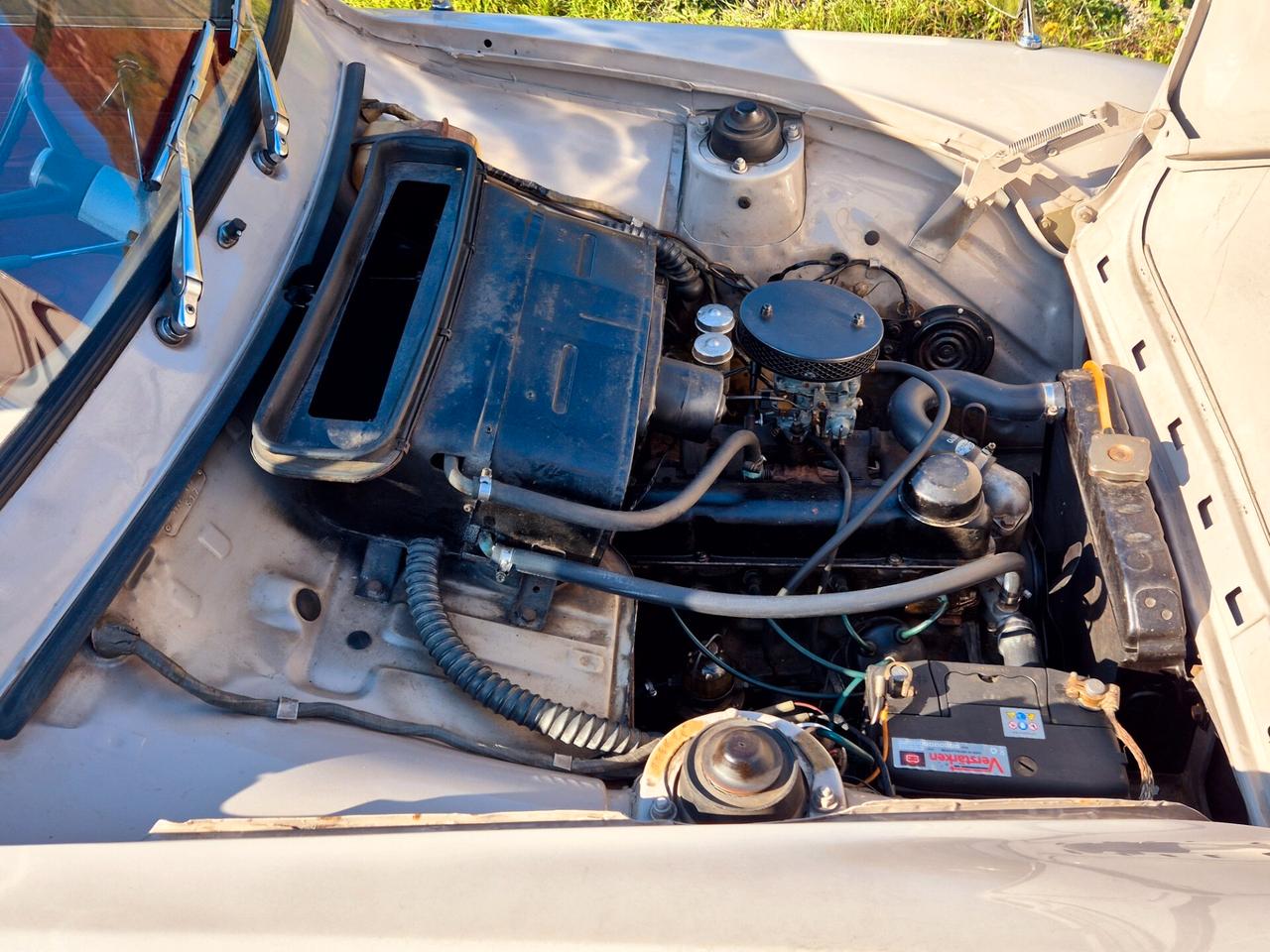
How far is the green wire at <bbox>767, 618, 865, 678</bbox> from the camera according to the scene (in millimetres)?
1711

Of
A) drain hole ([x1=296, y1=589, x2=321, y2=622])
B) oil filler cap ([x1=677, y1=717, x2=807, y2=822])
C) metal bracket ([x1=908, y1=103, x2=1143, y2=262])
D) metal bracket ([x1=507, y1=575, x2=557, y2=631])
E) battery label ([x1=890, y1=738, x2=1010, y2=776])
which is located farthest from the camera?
metal bracket ([x1=908, y1=103, x2=1143, y2=262])

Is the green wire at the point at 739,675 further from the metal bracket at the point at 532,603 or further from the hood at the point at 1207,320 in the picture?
the hood at the point at 1207,320

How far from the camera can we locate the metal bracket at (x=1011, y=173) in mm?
2240

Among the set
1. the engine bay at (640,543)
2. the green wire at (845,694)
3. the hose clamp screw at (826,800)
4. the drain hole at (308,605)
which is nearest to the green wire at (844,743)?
the engine bay at (640,543)

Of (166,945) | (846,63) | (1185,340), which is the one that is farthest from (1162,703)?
(846,63)

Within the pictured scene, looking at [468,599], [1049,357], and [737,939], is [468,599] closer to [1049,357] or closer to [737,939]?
[737,939]

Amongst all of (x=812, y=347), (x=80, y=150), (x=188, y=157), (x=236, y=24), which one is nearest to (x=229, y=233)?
(x=188, y=157)

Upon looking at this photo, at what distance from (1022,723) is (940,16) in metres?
3.81

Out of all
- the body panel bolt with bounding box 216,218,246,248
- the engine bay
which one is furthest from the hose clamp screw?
the body panel bolt with bounding box 216,218,246,248

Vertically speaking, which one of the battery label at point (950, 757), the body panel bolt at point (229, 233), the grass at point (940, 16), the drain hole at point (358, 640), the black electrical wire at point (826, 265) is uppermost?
the grass at point (940, 16)

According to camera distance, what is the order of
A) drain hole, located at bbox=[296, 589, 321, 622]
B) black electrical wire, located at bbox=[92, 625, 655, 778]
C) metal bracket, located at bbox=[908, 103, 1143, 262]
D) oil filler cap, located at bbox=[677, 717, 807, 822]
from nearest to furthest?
oil filler cap, located at bbox=[677, 717, 807, 822] < black electrical wire, located at bbox=[92, 625, 655, 778] < drain hole, located at bbox=[296, 589, 321, 622] < metal bracket, located at bbox=[908, 103, 1143, 262]

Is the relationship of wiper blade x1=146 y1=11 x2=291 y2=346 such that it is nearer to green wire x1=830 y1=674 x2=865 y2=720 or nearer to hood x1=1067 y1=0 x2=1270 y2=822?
green wire x1=830 y1=674 x2=865 y2=720

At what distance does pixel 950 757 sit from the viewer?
4.81 ft

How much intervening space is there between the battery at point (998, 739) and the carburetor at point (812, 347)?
54cm
